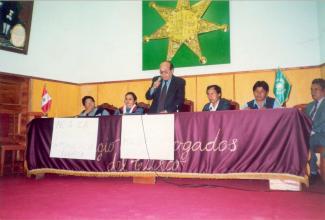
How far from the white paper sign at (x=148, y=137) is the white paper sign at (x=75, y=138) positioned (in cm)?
34

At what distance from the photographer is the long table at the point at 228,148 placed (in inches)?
85.7

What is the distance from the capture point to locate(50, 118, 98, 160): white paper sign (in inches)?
110

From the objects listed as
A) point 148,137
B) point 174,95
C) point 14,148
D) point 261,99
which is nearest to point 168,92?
point 174,95

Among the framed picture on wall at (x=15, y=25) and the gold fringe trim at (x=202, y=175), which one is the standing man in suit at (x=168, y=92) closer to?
the gold fringe trim at (x=202, y=175)

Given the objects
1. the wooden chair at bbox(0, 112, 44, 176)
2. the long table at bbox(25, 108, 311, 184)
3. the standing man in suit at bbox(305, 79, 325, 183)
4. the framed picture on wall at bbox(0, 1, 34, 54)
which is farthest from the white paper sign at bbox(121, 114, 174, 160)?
the framed picture on wall at bbox(0, 1, 34, 54)

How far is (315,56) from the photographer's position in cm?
389

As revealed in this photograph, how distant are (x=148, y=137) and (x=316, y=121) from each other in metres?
1.67

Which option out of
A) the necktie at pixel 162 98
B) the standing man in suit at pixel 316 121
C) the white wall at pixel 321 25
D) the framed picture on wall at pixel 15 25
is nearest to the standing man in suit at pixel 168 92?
the necktie at pixel 162 98

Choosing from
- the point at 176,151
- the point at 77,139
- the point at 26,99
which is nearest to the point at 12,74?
the point at 26,99

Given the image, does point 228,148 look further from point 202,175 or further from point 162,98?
point 162,98

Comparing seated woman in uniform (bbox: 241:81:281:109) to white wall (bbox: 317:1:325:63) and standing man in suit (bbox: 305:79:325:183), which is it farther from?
white wall (bbox: 317:1:325:63)

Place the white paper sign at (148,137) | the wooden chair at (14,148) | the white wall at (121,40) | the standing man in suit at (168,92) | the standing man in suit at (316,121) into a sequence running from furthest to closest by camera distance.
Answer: the white wall at (121,40) < the wooden chair at (14,148) < the standing man in suit at (168,92) < the standing man in suit at (316,121) < the white paper sign at (148,137)

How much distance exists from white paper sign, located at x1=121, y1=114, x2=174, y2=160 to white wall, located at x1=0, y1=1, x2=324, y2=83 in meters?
2.18

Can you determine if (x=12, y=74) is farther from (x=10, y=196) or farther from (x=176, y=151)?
(x=176, y=151)
